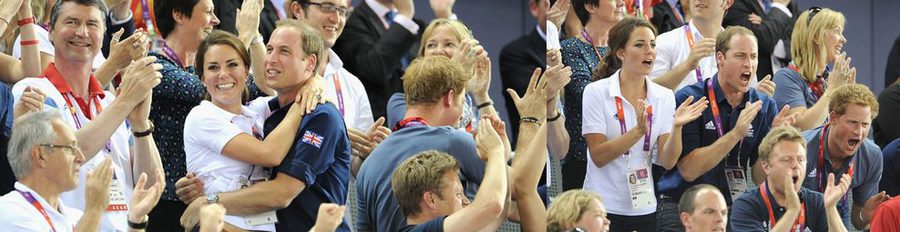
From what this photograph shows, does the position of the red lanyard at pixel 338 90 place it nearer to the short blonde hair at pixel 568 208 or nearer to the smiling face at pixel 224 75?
the smiling face at pixel 224 75

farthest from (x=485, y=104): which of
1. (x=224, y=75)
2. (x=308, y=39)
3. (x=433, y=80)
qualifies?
(x=224, y=75)

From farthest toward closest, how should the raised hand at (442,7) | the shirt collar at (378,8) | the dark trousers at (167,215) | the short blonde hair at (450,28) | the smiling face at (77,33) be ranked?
the shirt collar at (378,8) < the raised hand at (442,7) < the short blonde hair at (450,28) < the dark trousers at (167,215) < the smiling face at (77,33)

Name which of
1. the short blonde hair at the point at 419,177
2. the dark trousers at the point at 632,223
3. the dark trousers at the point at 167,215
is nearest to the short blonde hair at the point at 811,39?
the dark trousers at the point at 632,223

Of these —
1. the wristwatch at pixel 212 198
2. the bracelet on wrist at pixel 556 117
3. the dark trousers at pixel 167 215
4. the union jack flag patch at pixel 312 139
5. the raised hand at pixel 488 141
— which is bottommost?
the dark trousers at pixel 167 215

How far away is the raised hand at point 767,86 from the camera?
4109mm

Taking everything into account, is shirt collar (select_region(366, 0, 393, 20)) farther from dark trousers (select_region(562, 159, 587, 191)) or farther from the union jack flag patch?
dark trousers (select_region(562, 159, 587, 191))

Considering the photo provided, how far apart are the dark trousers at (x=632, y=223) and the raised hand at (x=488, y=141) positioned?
0.39 meters

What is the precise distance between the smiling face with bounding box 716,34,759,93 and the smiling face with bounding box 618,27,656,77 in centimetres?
28

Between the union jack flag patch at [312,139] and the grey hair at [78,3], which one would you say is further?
the grey hair at [78,3]

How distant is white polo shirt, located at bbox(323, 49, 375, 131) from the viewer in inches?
197

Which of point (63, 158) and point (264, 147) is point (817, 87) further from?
point (63, 158)

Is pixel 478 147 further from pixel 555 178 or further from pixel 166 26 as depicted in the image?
pixel 166 26

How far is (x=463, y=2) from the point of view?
4.16 meters

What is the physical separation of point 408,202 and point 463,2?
65cm
